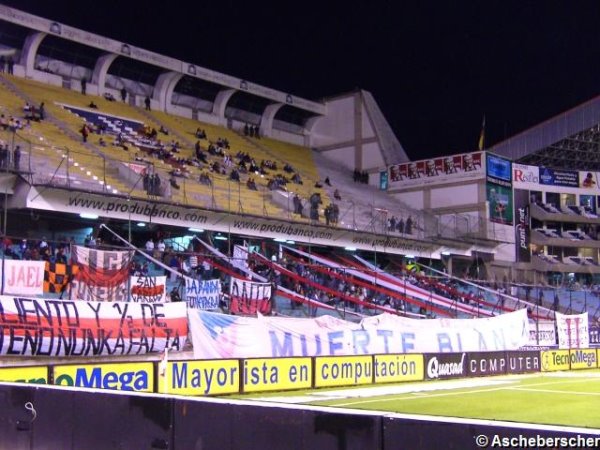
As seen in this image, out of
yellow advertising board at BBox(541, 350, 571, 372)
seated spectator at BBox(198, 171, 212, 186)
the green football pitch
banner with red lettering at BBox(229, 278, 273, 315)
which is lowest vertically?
the green football pitch

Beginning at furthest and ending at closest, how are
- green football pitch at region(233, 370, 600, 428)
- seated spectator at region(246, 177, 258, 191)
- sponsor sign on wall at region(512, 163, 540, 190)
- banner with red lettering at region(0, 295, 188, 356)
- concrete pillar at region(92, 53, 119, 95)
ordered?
1. sponsor sign on wall at region(512, 163, 540, 190)
2. concrete pillar at region(92, 53, 119, 95)
3. seated spectator at region(246, 177, 258, 191)
4. banner with red lettering at region(0, 295, 188, 356)
5. green football pitch at region(233, 370, 600, 428)

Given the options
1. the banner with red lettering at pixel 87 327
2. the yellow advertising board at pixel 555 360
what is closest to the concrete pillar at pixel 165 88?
the yellow advertising board at pixel 555 360

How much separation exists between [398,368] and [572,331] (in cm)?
1339

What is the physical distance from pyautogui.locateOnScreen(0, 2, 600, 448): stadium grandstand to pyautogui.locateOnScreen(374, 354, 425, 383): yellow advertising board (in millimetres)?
1994

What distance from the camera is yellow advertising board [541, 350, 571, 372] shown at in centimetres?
2817

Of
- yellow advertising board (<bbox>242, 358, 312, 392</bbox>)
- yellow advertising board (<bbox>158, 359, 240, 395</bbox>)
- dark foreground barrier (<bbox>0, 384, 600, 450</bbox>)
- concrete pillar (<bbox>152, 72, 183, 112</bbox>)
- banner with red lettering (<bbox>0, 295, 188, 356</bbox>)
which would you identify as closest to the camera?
dark foreground barrier (<bbox>0, 384, 600, 450</bbox>)

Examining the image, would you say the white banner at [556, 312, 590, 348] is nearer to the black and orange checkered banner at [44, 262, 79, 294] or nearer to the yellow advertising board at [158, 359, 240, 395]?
the yellow advertising board at [158, 359, 240, 395]

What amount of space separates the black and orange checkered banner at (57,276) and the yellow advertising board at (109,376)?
3.60 m

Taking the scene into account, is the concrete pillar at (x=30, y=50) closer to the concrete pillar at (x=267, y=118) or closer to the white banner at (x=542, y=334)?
the concrete pillar at (x=267, y=118)

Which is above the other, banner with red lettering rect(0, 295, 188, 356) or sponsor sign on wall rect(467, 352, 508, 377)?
banner with red lettering rect(0, 295, 188, 356)

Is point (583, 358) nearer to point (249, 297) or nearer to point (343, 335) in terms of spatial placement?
point (343, 335)

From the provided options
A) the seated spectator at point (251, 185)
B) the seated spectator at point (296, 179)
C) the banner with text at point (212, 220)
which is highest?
the seated spectator at point (296, 179)

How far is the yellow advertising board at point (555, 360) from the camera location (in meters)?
28.2

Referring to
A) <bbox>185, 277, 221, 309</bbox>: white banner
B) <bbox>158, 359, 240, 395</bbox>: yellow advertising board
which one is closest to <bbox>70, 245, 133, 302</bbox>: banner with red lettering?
<bbox>185, 277, 221, 309</bbox>: white banner
